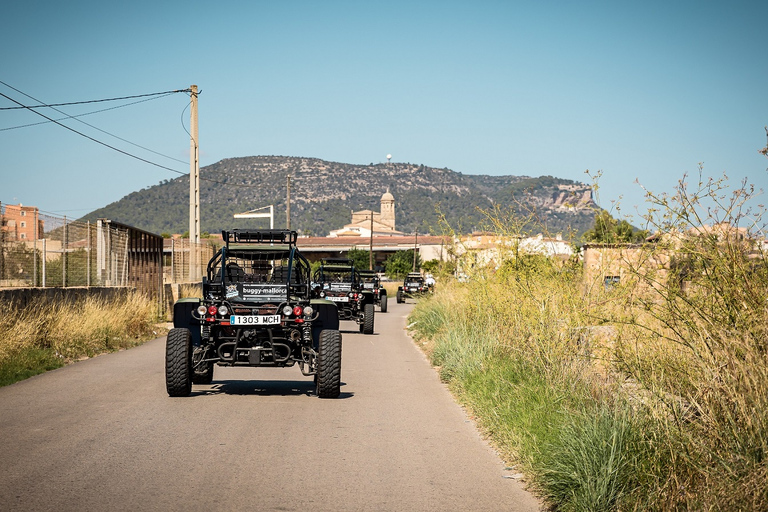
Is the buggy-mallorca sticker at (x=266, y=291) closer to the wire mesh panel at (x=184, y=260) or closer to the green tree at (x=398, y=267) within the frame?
the wire mesh panel at (x=184, y=260)

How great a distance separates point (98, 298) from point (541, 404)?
15.6 m

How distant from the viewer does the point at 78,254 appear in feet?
71.2

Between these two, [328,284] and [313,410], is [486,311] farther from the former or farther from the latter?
[328,284]

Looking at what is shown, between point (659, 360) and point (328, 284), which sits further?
point (328, 284)

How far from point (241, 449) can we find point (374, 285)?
25.2m

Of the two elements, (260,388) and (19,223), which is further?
(19,223)

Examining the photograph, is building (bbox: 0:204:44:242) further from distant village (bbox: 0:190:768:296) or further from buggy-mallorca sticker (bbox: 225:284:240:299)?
buggy-mallorca sticker (bbox: 225:284:240:299)

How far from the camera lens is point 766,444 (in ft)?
16.4

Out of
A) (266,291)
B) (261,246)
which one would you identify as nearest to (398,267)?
(261,246)

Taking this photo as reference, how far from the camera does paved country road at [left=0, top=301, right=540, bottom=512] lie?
20.0 ft

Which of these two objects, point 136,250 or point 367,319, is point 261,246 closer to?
point 367,319

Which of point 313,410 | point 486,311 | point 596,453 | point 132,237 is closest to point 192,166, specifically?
point 132,237

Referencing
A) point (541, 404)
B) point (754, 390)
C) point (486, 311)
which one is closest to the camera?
point (754, 390)

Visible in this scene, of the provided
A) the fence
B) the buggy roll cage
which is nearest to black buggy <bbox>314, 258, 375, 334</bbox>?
the fence
